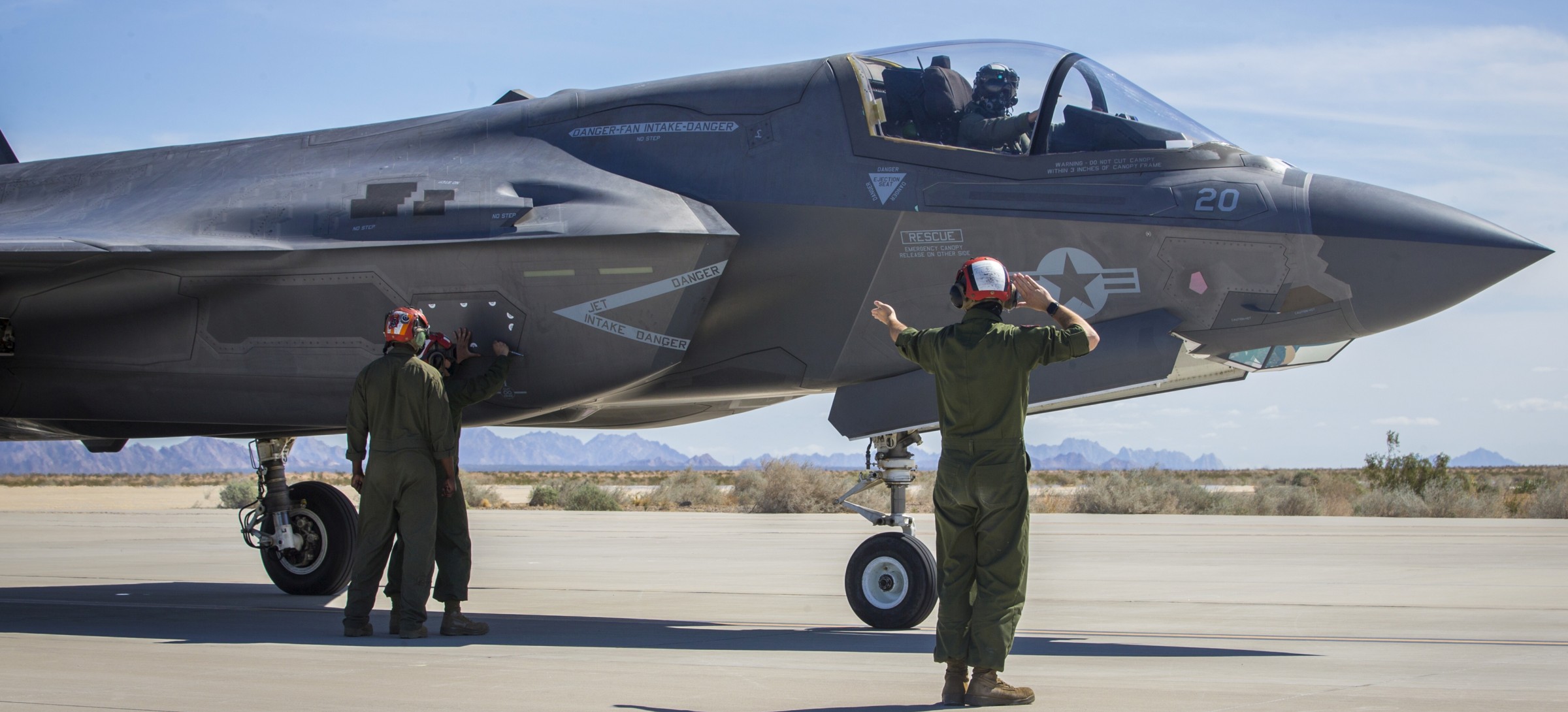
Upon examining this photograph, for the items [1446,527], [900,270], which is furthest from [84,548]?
[1446,527]

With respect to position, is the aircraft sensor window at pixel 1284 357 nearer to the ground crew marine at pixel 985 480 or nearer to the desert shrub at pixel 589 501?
the ground crew marine at pixel 985 480

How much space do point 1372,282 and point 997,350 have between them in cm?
281

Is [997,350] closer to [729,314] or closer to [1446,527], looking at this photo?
[729,314]

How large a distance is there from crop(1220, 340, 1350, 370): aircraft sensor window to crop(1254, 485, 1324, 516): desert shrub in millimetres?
20795

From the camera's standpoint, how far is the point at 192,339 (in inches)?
347

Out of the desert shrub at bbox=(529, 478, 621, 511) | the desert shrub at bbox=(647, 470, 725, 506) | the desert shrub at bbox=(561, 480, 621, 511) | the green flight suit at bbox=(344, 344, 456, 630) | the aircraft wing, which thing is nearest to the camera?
the aircraft wing

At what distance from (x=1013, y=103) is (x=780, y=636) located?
11.5 ft

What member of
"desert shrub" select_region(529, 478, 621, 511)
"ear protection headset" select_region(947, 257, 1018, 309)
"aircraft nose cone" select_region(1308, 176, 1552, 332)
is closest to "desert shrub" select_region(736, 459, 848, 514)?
"desert shrub" select_region(529, 478, 621, 511)

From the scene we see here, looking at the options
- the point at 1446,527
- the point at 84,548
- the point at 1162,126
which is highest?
the point at 1162,126

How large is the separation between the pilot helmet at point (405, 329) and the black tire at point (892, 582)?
2.96 m

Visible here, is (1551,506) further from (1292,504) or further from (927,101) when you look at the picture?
(927,101)

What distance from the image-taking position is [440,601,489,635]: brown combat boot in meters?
7.69

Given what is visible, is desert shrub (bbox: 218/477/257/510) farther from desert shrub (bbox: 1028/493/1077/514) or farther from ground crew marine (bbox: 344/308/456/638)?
ground crew marine (bbox: 344/308/456/638)

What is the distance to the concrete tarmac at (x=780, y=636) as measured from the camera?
532 centimetres
